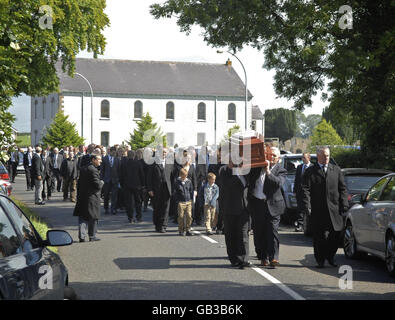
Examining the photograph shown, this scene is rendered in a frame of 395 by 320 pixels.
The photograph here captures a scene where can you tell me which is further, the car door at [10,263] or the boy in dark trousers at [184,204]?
the boy in dark trousers at [184,204]

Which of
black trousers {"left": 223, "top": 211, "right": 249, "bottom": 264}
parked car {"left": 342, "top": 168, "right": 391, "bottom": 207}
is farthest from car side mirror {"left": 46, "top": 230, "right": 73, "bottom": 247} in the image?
parked car {"left": 342, "top": 168, "right": 391, "bottom": 207}

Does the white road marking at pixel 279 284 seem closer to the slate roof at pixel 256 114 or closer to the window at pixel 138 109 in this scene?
the window at pixel 138 109

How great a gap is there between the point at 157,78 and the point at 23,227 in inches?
3305

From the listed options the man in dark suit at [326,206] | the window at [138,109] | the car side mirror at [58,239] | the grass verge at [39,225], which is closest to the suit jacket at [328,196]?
the man in dark suit at [326,206]

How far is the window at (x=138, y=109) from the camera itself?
278 ft

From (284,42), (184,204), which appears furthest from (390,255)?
A: (284,42)

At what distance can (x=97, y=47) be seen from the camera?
1046 inches

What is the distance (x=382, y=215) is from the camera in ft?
33.5

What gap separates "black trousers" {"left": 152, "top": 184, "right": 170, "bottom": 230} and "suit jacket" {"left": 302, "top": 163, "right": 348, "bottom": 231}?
225 inches

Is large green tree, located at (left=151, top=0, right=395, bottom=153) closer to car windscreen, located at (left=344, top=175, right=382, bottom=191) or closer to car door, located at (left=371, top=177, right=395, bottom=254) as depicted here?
car windscreen, located at (left=344, top=175, right=382, bottom=191)

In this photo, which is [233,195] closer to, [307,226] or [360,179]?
[360,179]
